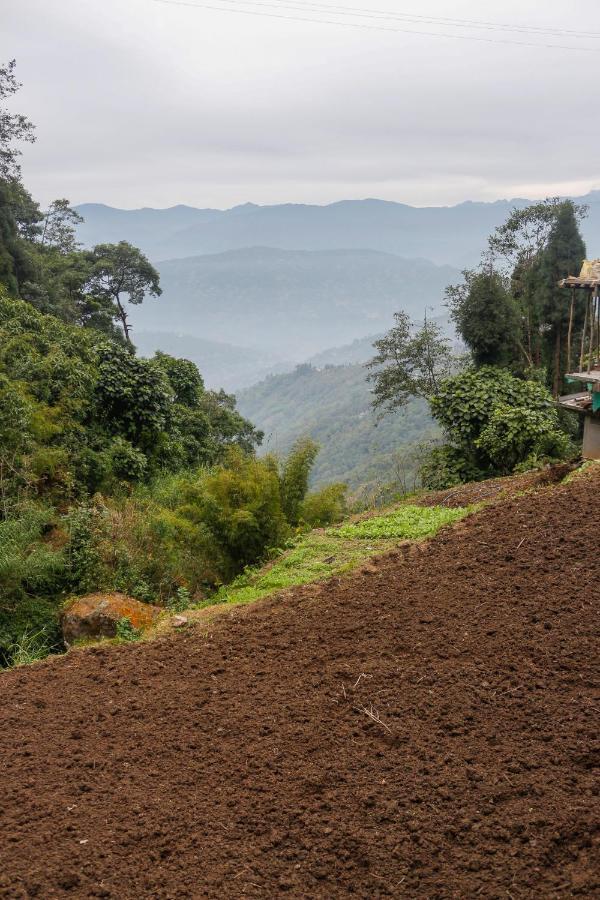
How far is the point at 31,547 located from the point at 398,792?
6.33m

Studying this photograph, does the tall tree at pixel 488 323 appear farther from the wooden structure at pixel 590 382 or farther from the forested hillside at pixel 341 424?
the wooden structure at pixel 590 382

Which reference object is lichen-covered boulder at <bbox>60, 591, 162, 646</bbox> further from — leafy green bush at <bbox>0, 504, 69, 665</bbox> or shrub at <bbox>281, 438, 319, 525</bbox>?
shrub at <bbox>281, 438, 319, 525</bbox>

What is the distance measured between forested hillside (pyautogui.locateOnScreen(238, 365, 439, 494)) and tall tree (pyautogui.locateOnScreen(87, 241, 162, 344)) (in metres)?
9.20

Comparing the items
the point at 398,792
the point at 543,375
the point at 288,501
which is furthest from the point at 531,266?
the point at 398,792

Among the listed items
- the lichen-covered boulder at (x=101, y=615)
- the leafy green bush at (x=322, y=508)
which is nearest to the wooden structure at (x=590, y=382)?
the leafy green bush at (x=322, y=508)

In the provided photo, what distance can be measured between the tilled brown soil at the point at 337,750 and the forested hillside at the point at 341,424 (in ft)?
19.8

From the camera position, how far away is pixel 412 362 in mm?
23844

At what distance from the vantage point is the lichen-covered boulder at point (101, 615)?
23.5 ft

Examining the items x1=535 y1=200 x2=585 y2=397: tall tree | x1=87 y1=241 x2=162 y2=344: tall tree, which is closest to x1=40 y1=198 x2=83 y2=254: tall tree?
x1=87 y1=241 x2=162 y2=344: tall tree

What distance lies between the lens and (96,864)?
3.20 m

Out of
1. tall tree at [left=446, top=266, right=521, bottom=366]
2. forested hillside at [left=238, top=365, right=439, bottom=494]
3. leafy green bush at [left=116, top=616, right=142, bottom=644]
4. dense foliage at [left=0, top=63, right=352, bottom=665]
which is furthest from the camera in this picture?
forested hillside at [left=238, top=365, right=439, bottom=494]

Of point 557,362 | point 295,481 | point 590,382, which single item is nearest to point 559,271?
point 557,362

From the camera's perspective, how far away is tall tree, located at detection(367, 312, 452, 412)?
77.4ft

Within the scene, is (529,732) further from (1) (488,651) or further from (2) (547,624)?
(2) (547,624)
